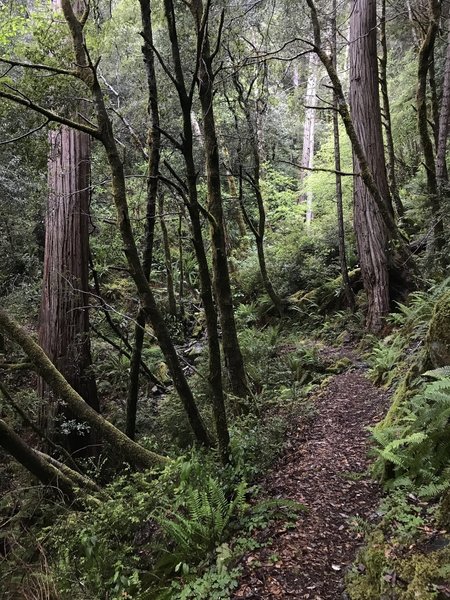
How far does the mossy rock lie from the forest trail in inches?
47.3

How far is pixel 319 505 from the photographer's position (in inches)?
142

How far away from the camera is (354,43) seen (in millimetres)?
8445

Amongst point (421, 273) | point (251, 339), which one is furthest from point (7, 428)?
point (421, 273)

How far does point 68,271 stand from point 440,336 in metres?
5.64

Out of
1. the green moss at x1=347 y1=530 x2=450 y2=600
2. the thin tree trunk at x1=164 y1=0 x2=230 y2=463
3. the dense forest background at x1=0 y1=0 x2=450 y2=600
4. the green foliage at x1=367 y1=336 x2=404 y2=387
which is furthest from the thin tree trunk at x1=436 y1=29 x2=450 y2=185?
the green moss at x1=347 y1=530 x2=450 y2=600

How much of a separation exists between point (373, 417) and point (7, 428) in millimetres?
4066

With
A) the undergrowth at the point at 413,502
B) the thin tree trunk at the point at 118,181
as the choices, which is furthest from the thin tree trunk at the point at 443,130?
the thin tree trunk at the point at 118,181

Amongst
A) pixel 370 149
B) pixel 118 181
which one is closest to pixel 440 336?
pixel 118 181

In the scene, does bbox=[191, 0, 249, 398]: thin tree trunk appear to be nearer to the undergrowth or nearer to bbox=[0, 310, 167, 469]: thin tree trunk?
bbox=[0, 310, 167, 469]: thin tree trunk

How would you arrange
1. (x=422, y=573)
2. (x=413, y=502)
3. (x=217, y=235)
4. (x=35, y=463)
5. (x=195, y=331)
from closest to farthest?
1. (x=422, y=573)
2. (x=413, y=502)
3. (x=35, y=463)
4. (x=217, y=235)
5. (x=195, y=331)

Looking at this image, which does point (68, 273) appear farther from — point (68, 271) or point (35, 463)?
point (35, 463)

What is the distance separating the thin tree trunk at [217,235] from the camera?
5203 mm

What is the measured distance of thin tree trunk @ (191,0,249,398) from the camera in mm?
5203

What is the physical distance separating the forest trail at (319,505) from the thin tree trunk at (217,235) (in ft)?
4.34
